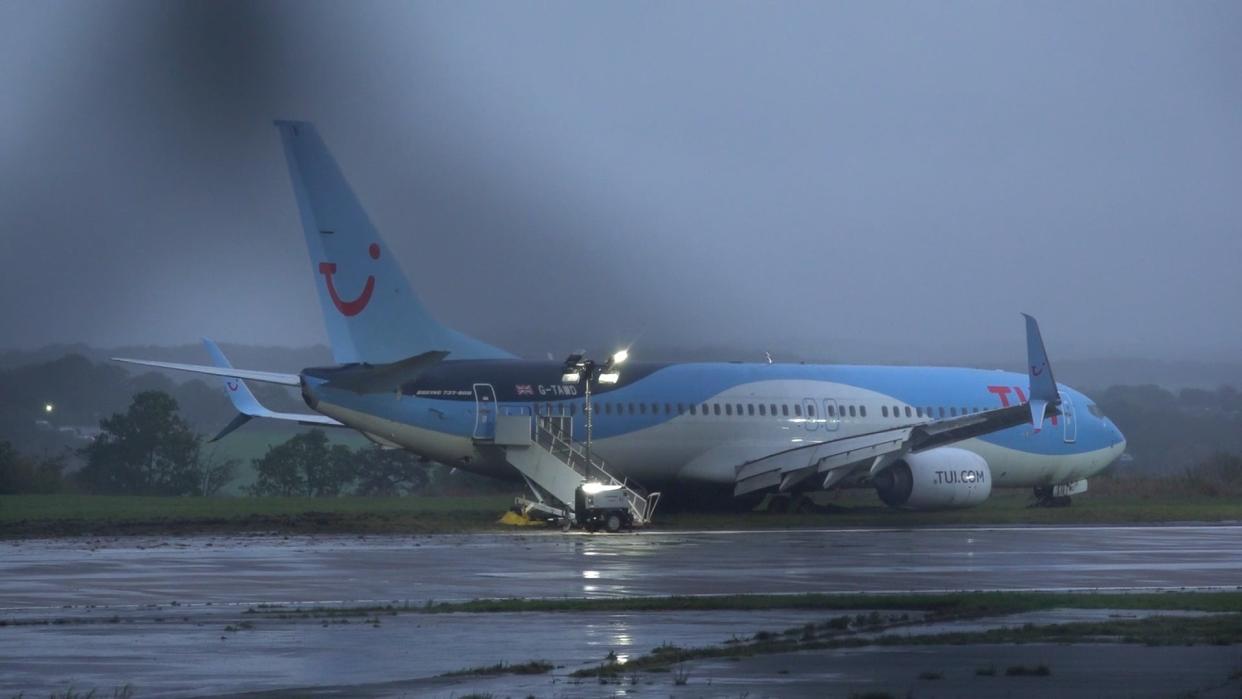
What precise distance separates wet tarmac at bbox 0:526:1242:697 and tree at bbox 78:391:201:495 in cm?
3478

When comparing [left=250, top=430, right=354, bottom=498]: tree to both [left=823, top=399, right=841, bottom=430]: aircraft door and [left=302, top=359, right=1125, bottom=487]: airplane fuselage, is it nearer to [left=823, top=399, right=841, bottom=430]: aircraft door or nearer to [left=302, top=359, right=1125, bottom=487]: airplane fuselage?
[left=302, top=359, right=1125, bottom=487]: airplane fuselage

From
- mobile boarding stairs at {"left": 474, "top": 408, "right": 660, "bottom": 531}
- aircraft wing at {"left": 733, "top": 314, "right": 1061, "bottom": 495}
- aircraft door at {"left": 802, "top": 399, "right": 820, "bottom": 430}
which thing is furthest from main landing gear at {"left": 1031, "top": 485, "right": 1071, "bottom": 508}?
mobile boarding stairs at {"left": 474, "top": 408, "right": 660, "bottom": 531}

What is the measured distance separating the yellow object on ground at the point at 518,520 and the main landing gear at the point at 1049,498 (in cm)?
1889

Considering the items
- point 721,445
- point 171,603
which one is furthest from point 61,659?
point 721,445

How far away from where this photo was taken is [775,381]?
4788 centimetres

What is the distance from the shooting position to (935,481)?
45062 mm

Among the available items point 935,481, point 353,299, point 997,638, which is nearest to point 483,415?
point 353,299

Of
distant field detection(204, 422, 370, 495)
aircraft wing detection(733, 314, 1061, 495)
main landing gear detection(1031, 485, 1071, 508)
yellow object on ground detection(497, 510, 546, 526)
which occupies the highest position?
distant field detection(204, 422, 370, 495)

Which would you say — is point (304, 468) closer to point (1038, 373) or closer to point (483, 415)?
point (483, 415)

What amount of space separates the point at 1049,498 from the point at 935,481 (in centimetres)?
1025

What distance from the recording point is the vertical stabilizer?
39.6 m

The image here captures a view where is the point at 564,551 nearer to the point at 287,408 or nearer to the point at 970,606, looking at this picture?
the point at 970,606

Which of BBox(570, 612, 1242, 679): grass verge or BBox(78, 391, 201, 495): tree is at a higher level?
BBox(78, 391, 201, 495): tree

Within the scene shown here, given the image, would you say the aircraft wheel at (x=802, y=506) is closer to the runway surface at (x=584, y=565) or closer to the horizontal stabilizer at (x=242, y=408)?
the runway surface at (x=584, y=565)
